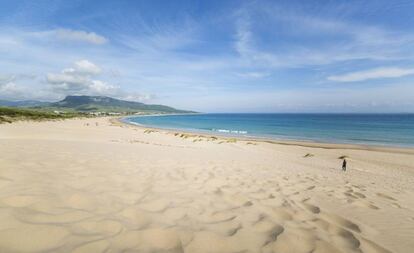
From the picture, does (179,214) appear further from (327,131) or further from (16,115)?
(16,115)

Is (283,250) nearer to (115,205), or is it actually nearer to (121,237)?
(121,237)

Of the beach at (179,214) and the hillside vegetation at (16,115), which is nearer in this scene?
the beach at (179,214)

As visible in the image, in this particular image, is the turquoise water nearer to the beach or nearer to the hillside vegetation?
the hillside vegetation

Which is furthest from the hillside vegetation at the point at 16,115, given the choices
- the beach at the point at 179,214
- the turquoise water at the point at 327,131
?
the beach at the point at 179,214

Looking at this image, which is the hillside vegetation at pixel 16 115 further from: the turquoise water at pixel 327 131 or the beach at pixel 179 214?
the beach at pixel 179 214

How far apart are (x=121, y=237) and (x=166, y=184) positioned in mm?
2713

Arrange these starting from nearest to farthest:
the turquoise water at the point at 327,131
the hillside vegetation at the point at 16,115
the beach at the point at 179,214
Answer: the beach at the point at 179,214 → the turquoise water at the point at 327,131 → the hillside vegetation at the point at 16,115

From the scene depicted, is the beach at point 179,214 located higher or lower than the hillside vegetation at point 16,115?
higher

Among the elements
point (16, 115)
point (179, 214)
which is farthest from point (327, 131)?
point (16, 115)

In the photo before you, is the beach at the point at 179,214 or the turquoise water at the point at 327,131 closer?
the beach at the point at 179,214

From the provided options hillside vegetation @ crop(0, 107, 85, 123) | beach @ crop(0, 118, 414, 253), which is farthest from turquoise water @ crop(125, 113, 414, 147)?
beach @ crop(0, 118, 414, 253)

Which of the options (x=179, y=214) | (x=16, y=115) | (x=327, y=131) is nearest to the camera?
(x=179, y=214)

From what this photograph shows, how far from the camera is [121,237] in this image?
2984mm

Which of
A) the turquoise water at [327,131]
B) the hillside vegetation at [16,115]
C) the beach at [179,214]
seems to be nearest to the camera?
the beach at [179,214]
